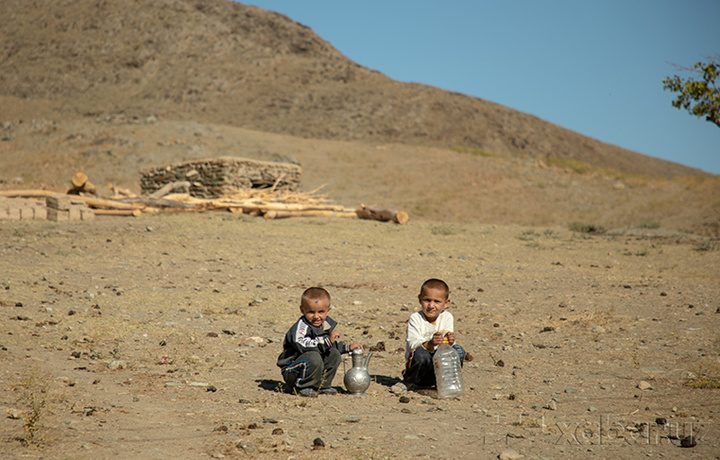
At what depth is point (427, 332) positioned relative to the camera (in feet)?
16.2

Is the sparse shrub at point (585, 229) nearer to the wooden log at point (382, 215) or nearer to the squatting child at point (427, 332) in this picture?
the wooden log at point (382, 215)

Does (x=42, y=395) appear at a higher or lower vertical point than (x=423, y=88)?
lower

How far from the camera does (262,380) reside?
5145mm

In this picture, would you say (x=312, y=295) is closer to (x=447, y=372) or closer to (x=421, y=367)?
(x=421, y=367)

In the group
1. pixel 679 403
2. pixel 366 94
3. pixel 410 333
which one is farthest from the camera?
pixel 366 94

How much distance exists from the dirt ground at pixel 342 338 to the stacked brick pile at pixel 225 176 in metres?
6.83

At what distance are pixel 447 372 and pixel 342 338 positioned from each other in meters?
2.36

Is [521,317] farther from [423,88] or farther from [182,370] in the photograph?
[423,88]

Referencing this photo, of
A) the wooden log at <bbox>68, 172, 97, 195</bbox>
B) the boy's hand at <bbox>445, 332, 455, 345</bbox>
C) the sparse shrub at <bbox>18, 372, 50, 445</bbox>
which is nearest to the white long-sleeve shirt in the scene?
the boy's hand at <bbox>445, 332, 455, 345</bbox>

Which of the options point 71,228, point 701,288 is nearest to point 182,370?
point 701,288

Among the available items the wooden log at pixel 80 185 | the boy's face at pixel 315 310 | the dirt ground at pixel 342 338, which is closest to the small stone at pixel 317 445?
the dirt ground at pixel 342 338

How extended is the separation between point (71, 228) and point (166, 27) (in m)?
63.1

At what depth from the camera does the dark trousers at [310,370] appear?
4.61 metres

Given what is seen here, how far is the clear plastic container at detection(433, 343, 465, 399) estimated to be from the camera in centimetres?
463
